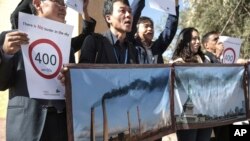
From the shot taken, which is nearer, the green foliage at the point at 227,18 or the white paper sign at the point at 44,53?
the white paper sign at the point at 44,53

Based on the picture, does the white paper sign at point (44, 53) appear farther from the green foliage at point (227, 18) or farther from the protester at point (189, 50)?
the green foliage at point (227, 18)

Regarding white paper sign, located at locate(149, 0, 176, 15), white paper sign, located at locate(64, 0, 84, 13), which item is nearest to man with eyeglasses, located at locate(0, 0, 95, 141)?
white paper sign, located at locate(64, 0, 84, 13)

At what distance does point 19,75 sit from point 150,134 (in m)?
1.54

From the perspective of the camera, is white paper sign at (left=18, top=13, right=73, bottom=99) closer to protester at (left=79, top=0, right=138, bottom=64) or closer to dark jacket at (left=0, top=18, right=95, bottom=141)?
dark jacket at (left=0, top=18, right=95, bottom=141)

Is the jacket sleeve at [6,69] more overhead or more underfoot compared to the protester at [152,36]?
more underfoot

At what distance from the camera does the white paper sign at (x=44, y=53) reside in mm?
2521

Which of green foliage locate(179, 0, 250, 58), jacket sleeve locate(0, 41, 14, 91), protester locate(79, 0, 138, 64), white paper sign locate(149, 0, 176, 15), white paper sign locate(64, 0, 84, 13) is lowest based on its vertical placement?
jacket sleeve locate(0, 41, 14, 91)

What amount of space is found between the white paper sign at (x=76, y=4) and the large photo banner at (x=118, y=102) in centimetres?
72

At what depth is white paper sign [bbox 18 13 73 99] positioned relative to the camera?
2521 mm

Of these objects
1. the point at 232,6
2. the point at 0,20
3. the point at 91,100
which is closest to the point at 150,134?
the point at 91,100

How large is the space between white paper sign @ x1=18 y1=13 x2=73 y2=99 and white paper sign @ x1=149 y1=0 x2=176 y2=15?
1.79m

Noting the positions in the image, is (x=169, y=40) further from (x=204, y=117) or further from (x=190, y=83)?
(x=204, y=117)

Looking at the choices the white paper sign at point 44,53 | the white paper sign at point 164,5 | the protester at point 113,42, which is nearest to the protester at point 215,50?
the white paper sign at point 164,5

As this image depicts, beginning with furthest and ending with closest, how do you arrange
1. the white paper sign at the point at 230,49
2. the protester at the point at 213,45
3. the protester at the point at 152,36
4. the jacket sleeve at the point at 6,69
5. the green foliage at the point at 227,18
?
the green foliage at the point at 227,18, the white paper sign at the point at 230,49, the protester at the point at 213,45, the protester at the point at 152,36, the jacket sleeve at the point at 6,69
